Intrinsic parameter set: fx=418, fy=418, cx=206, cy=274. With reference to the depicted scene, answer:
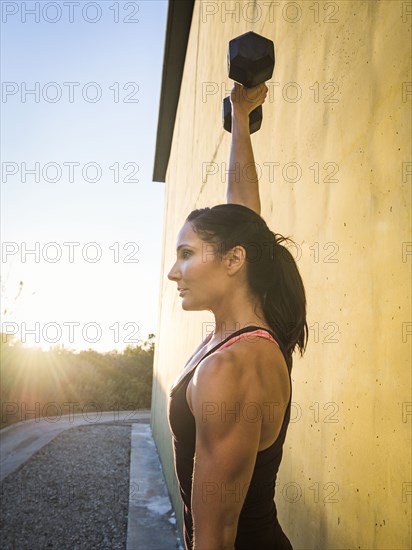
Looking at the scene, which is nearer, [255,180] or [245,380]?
[245,380]

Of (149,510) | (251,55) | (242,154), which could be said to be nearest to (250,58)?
(251,55)

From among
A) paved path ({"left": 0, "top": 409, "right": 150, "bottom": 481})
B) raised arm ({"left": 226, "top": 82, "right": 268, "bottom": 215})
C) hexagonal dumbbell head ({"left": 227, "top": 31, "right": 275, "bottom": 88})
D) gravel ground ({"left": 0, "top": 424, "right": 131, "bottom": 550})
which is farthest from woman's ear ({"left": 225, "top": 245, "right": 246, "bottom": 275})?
paved path ({"left": 0, "top": 409, "right": 150, "bottom": 481})

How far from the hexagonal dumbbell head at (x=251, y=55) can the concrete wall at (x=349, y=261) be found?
24cm

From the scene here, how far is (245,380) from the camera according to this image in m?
0.93

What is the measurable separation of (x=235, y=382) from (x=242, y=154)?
1.17m

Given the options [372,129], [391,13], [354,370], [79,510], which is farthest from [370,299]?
[79,510]

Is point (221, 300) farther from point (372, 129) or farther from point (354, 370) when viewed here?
point (372, 129)

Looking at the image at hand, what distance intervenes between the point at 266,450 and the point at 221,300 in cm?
45

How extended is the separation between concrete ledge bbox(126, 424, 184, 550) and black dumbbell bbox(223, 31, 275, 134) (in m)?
4.04

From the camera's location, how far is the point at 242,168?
1832 millimetres

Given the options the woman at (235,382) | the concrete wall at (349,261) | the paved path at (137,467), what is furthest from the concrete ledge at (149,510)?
the woman at (235,382)

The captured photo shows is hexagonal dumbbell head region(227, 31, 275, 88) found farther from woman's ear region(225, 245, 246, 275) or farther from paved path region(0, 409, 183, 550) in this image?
paved path region(0, 409, 183, 550)

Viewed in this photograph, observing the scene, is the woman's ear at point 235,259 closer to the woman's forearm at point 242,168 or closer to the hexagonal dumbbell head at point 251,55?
the woman's forearm at point 242,168

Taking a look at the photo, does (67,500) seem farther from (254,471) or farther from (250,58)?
(250,58)
